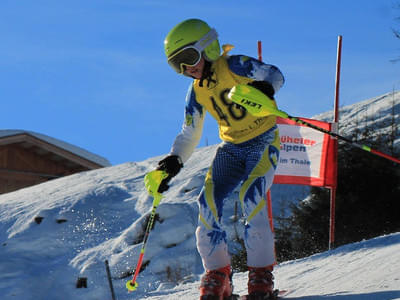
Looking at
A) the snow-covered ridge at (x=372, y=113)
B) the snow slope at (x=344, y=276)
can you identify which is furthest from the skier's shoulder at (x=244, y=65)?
the snow-covered ridge at (x=372, y=113)

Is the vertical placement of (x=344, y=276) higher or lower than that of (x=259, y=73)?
lower

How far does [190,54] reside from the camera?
459cm

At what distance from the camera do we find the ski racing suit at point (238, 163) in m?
4.42

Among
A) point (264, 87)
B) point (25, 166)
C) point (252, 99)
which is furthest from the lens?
point (25, 166)

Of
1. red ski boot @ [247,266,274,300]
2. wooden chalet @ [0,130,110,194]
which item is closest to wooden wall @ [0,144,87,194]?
wooden chalet @ [0,130,110,194]

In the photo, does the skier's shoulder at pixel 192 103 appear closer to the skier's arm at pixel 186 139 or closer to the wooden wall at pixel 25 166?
the skier's arm at pixel 186 139

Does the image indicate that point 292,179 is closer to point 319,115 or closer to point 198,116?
point 198,116

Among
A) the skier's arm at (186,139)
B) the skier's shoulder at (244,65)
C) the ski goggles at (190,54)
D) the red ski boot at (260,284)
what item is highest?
the ski goggles at (190,54)

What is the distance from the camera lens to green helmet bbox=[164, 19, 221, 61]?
458cm

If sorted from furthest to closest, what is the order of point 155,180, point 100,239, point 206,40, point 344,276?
point 100,239 → point 344,276 → point 155,180 → point 206,40

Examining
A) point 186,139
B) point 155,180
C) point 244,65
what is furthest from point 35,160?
point 244,65

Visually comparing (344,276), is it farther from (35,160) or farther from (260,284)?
(35,160)

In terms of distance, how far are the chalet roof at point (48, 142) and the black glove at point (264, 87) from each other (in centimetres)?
1905

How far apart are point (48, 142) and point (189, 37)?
1932 cm
